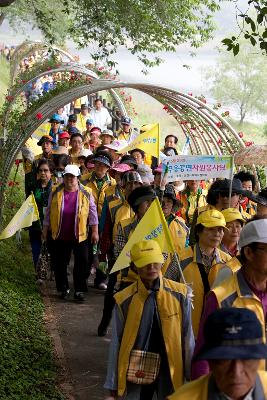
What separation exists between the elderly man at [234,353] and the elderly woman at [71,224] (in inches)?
276

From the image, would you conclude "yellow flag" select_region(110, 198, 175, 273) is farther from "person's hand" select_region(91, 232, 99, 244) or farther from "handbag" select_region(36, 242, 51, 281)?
"handbag" select_region(36, 242, 51, 281)

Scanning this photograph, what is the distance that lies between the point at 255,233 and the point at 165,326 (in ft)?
3.46

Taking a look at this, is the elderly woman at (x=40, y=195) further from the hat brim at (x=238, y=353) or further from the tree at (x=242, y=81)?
the tree at (x=242, y=81)

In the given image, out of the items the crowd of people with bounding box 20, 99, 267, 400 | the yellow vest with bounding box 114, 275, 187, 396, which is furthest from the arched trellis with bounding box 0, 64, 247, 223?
the yellow vest with bounding box 114, 275, 187, 396

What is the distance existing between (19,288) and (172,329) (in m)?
5.83

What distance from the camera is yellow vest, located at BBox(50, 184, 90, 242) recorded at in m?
10.1

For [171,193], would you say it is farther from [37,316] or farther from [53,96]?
[53,96]

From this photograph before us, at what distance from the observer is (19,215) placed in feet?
32.7

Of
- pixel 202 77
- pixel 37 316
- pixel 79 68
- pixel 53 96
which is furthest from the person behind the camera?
pixel 202 77

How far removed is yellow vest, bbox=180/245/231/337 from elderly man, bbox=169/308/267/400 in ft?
8.28

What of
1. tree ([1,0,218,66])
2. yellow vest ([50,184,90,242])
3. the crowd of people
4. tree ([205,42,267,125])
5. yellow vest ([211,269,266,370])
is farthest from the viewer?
tree ([205,42,267,125])

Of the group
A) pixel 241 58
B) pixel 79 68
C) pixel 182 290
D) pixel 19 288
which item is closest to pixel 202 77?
pixel 241 58

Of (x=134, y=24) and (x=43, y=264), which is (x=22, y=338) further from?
(x=134, y=24)

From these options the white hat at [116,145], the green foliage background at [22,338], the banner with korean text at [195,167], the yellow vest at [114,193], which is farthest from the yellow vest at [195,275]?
the white hat at [116,145]
